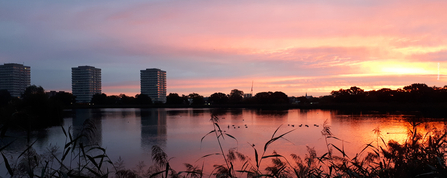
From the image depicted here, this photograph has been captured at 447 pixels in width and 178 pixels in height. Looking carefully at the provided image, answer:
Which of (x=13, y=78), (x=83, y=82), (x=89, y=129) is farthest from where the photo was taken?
(x=83, y=82)

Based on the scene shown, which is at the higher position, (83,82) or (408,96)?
(83,82)

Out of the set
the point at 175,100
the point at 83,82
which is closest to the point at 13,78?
the point at 83,82

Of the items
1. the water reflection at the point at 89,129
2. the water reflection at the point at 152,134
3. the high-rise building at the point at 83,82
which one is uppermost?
the high-rise building at the point at 83,82

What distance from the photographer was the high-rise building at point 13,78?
151500mm

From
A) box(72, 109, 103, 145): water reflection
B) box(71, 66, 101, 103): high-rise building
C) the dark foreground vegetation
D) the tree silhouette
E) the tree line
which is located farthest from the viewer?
box(71, 66, 101, 103): high-rise building

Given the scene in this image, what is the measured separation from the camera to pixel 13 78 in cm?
15238

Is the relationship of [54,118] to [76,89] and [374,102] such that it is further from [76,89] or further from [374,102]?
[76,89]

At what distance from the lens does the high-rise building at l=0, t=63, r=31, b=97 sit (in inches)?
5965

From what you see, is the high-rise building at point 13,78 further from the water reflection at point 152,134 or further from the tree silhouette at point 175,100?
the water reflection at point 152,134

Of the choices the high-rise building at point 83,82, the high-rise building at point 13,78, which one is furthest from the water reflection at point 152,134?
the high-rise building at point 83,82

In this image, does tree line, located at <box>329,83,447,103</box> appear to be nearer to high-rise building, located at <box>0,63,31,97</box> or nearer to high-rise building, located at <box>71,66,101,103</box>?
high-rise building, located at <box>71,66,101,103</box>

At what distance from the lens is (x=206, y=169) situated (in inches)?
546

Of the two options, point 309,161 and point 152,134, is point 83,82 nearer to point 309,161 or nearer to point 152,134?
point 152,134

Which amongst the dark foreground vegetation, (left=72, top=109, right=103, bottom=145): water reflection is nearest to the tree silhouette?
(left=72, top=109, right=103, bottom=145): water reflection
